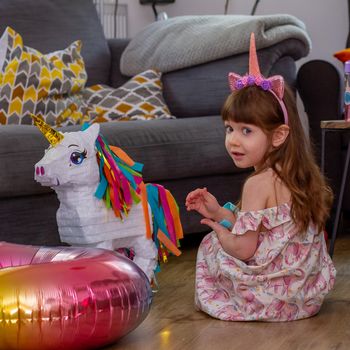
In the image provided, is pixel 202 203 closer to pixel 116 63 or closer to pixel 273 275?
pixel 273 275

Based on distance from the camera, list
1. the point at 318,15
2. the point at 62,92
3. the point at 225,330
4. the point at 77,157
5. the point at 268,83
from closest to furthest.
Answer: the point at 225,330 < the point at 268,83 < the point at 77,157 < the point at 62,92 < the point at 318,15

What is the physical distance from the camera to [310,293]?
1996 millimetres

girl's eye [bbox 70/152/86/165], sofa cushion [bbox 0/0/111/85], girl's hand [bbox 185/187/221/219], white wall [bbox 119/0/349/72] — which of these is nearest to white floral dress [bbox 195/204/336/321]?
girl's hand [bbox 185/187/221/219]

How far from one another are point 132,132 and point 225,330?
95 centimetres

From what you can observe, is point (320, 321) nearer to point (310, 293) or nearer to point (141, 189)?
point (310, 293)

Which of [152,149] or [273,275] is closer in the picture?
[273,275]

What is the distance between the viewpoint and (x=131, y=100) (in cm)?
314

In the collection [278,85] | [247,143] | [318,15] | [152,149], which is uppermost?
[278,85]

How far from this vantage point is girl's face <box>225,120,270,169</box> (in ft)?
6.49

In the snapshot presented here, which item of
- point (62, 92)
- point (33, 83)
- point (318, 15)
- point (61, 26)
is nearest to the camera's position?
point (33, 83)

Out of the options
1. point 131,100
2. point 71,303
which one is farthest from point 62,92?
point 71,303

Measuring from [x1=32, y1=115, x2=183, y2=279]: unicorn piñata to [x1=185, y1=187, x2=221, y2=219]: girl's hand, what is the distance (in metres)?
0.18

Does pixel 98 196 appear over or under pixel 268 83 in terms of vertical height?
under

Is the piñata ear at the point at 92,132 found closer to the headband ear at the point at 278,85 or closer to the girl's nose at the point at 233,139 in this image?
the girl's nose at the point at 233,139
